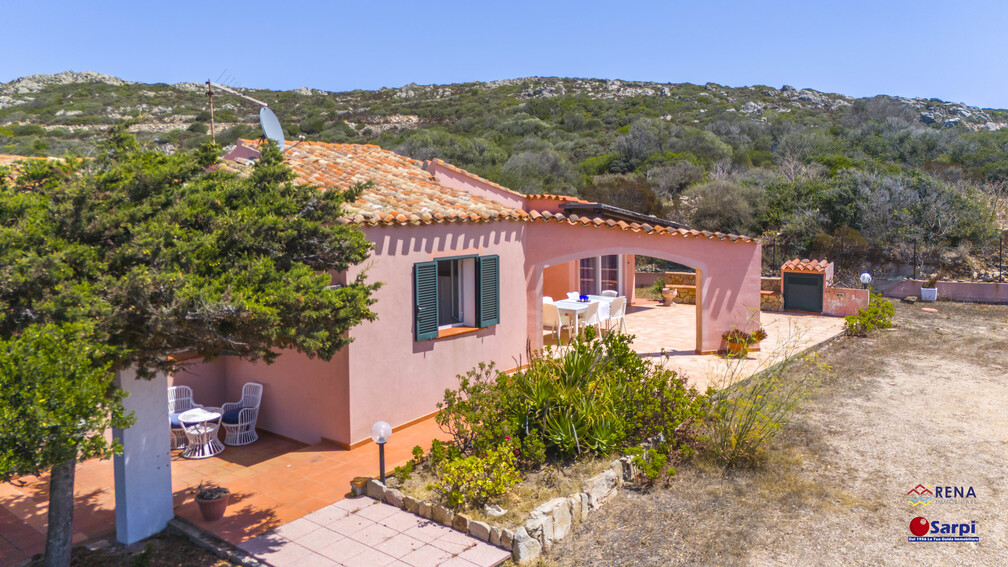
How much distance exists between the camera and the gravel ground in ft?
19.6

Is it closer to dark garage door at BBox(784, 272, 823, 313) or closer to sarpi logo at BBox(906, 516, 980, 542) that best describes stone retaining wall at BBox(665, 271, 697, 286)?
dark garage door at BBox(784, 272, 823, 313)

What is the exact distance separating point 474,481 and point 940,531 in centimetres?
453

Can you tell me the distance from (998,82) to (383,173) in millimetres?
33600

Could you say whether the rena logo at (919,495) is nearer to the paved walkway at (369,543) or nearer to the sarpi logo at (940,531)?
the sarpi logo at (940,531)

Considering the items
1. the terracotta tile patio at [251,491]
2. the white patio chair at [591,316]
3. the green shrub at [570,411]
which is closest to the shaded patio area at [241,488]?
the terracotta tile patio at [251,491]

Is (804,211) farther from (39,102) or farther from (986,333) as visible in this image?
(39,102)

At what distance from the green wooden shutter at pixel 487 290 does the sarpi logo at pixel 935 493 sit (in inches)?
234

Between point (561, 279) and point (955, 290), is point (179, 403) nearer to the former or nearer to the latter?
point (561, 279)

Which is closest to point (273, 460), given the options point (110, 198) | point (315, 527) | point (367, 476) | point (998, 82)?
point (367, 476)

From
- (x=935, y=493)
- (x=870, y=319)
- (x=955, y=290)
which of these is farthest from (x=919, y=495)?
(x=955, y=290)

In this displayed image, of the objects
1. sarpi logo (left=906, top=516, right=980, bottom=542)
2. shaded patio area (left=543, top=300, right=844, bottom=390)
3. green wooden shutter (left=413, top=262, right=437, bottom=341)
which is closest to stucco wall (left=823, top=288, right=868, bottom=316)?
shaded patio area (left=543, top=300, right=844, bottom=390)

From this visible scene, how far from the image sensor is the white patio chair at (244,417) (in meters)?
8.89

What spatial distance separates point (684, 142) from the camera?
36969 mm

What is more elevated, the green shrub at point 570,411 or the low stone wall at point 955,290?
the low stone wall at point 955,290
